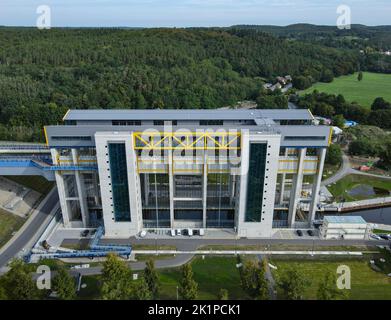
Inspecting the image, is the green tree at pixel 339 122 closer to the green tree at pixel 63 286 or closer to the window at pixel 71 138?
the window at pixel 71 138

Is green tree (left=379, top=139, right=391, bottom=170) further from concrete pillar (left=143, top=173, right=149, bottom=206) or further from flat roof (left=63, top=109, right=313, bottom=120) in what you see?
concrete pillar (left=143, top=173, right=149, bottom=206)

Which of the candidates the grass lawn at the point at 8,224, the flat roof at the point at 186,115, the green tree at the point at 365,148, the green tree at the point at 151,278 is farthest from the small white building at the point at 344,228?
the grass lawn at the point at 8,224

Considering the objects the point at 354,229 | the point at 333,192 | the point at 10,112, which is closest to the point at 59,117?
the point at 10,112

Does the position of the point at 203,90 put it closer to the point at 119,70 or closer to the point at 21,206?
the point at 119,70

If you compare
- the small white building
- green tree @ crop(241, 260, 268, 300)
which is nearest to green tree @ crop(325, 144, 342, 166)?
the small white building

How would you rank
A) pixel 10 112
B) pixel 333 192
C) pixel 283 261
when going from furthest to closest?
pixel 10 112, pixel 333 192, pixel 283 261

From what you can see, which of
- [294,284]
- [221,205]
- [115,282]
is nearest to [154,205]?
[221,205]
